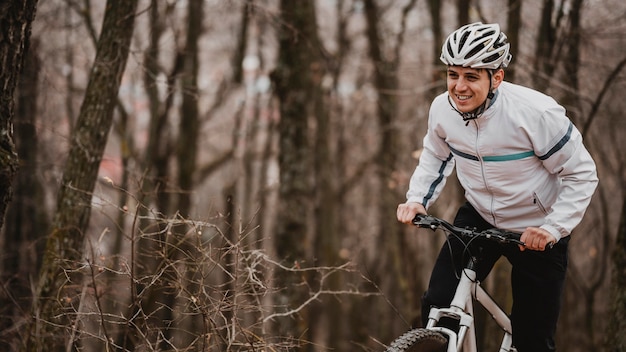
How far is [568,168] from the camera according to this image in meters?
3.80

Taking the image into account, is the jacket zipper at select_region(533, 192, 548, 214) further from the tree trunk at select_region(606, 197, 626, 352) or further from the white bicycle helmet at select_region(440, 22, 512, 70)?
the tree trunk at select_region(606, 197, 626, 352)

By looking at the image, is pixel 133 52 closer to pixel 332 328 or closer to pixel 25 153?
pixel 25 153

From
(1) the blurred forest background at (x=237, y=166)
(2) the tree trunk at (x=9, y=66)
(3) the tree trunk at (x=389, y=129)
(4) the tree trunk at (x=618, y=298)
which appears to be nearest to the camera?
(2) the tree trunk at (x=9, y=66)

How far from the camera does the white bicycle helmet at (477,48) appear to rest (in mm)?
3770

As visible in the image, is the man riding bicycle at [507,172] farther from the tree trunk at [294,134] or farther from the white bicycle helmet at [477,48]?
the tree trunk at [294,134]

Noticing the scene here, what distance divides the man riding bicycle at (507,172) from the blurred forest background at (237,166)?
2.42 feet

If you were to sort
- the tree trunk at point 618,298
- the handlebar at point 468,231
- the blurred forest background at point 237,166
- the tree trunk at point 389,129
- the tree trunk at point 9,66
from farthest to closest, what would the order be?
the tree trunk at point 389,129 < the tree trunk at point 618,298 < the blurred forest background at point 237,166 < the tree trunk at point 9,66 < the handlebar at point 468,231

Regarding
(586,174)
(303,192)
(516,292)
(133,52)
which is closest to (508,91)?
(586,174)

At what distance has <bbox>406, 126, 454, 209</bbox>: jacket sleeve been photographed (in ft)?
14.0

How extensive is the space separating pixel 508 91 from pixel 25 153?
9668mm

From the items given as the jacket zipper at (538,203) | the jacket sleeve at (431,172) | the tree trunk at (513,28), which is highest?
the tree trunk at (513,28)

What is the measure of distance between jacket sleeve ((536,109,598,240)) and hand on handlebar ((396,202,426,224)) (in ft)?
2.31

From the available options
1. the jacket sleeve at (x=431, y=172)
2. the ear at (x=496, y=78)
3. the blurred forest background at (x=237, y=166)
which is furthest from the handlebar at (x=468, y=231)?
the ear at (x=496, y=78)

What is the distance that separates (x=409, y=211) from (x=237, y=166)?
692 inches
